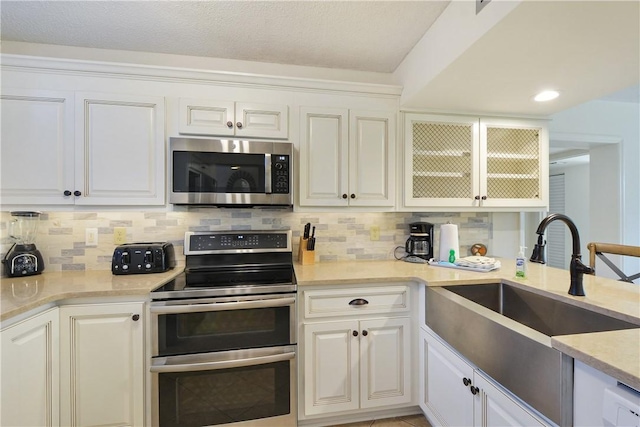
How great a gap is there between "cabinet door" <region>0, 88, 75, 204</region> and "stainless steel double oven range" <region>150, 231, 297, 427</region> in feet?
3.09

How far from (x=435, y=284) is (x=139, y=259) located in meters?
1.82

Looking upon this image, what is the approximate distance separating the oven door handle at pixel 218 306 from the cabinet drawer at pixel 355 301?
147mm

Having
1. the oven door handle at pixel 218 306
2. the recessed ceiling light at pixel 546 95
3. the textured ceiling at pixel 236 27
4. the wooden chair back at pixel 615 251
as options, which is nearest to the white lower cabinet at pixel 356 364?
the oven door handle at pixel 218 306

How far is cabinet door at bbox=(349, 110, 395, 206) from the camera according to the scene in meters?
1.96

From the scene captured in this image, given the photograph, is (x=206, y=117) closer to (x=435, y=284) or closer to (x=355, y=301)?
(x=355, y=301)

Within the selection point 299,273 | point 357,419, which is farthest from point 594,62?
point 357,419

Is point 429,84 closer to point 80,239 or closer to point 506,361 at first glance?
point 506,361

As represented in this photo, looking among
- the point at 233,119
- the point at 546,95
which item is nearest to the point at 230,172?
the point at 233,119

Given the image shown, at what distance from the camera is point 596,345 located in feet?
2.49

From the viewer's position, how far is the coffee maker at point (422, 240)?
2.17 meters

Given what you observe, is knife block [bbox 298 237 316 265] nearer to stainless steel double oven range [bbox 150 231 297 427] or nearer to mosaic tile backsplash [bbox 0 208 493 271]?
mosaic tile backsplash [bbox 0 208 493 271]

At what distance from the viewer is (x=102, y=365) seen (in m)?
1.41

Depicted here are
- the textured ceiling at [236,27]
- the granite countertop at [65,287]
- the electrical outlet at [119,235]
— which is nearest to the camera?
the granite countertop at [65,287]

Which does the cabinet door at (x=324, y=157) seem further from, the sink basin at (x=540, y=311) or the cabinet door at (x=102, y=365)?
the cabinet door at (x=102, y=365)
